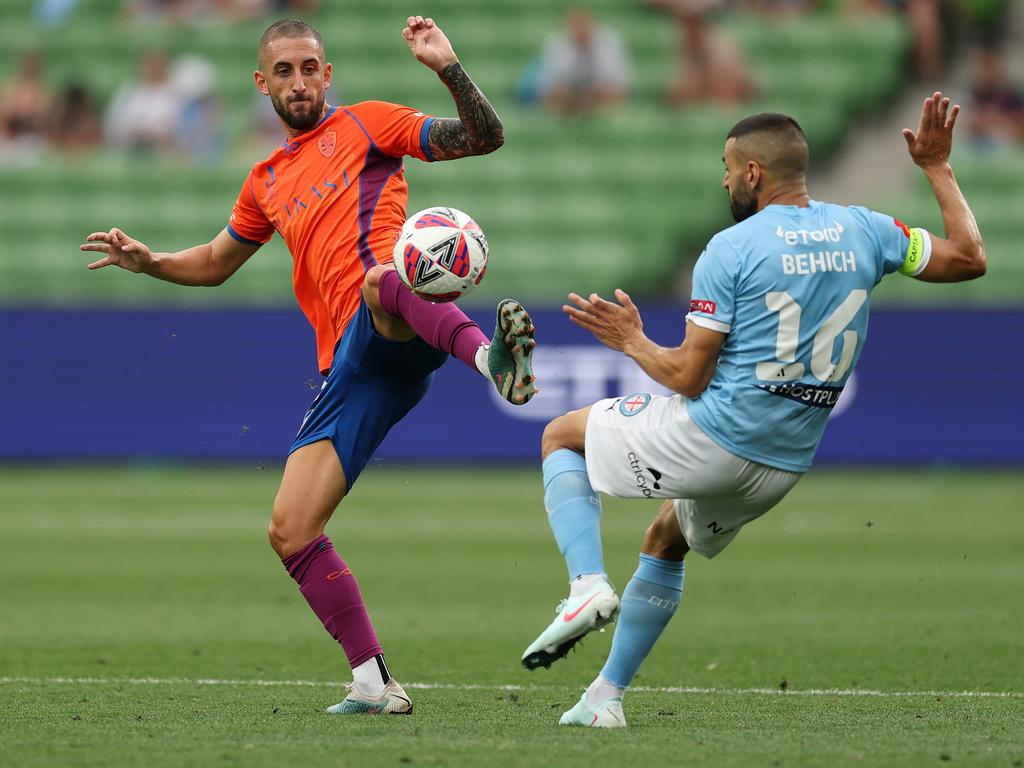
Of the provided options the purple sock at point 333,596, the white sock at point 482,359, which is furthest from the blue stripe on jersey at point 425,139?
the purple sock at point 333,596

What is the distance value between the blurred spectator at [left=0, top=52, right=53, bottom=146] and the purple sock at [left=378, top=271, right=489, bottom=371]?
16.4 m

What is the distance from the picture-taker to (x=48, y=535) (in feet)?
44.0

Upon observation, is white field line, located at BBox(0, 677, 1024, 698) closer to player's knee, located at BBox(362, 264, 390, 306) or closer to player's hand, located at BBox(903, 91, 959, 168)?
player's knee, located at BBox(362, 264, 390, 306)

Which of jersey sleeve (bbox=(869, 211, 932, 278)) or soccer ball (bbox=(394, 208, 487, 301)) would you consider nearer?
jersey sleeve (bbox=(869, 211, 932, 278))

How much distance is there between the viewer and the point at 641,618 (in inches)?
243

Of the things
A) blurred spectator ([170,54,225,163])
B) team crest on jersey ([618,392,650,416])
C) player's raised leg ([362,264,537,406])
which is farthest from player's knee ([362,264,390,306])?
blurred spectator ([170,54,225,163])

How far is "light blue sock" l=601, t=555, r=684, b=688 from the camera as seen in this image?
6156 mm

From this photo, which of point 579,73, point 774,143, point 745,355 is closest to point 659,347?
point 745,355

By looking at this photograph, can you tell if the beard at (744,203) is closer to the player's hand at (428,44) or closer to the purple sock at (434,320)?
the purple sock at (434,320)

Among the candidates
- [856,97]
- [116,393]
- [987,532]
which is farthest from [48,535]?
[856,97]

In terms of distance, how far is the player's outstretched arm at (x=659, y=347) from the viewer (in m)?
5.71

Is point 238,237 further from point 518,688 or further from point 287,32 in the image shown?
point 518,688

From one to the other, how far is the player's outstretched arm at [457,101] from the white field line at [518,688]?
2.33 meters

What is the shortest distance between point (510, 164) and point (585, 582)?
51.8 feet
